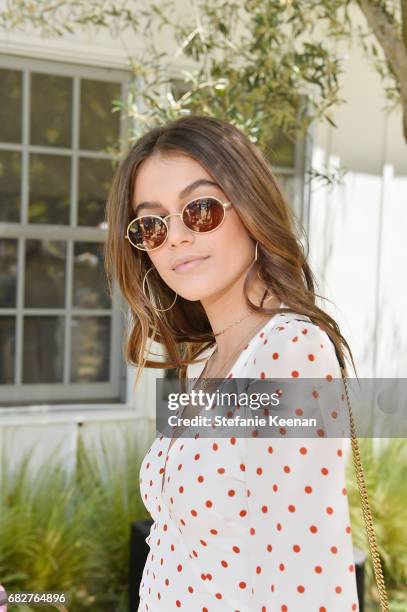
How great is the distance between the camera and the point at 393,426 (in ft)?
16.4

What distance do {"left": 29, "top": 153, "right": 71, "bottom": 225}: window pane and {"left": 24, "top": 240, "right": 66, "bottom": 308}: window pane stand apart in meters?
0.16

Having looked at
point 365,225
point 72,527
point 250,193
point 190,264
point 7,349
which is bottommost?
point 72,527

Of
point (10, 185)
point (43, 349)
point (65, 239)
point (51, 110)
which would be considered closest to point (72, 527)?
point (43, 349)

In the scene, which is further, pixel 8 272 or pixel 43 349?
pixel 43 349

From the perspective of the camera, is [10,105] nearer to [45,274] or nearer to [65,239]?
[65,239]

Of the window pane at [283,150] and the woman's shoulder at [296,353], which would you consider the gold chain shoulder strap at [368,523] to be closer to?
the woman's shoulder at [296,353]

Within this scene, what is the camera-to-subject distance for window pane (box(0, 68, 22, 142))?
4355mm

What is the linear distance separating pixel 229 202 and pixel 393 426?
3.92 m

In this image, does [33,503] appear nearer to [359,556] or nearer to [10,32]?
[359,556]

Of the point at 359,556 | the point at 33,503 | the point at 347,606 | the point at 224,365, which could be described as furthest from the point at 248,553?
the point at 33,503

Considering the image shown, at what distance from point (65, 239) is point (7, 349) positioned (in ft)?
2.49

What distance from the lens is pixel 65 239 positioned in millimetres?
4668

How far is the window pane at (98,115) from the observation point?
4562 millimetres

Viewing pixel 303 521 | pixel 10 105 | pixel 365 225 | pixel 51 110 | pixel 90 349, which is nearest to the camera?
pixel 303 521
